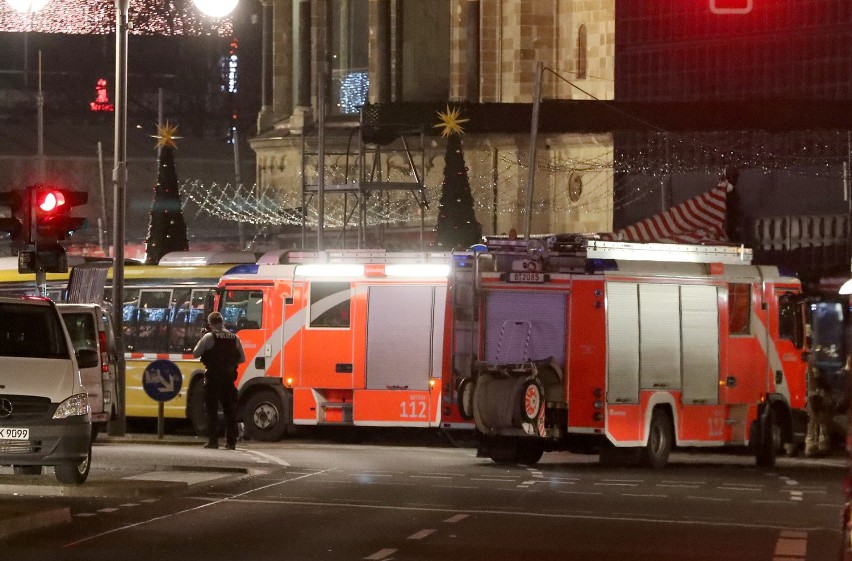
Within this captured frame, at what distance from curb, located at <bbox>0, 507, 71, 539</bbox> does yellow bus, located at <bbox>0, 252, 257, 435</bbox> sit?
14568mm

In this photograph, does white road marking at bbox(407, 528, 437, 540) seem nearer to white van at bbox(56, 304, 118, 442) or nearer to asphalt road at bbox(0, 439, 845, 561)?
asphalt road at bbox(0, 439, 845, 561)

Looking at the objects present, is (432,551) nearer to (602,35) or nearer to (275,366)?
(275,366)

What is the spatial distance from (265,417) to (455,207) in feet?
69.8

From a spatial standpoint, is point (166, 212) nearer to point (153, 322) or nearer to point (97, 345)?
point (153, 322)

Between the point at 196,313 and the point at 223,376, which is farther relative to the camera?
the point at 196,313

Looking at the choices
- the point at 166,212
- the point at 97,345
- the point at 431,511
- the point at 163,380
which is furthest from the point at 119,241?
the point at 166,212

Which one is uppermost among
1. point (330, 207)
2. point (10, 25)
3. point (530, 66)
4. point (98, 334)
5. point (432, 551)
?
point (10, 25)

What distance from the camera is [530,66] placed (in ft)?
185

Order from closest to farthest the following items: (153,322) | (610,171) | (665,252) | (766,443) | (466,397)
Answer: (466,397) → (665,252) → (766,443) → (153,322) → (610,171)

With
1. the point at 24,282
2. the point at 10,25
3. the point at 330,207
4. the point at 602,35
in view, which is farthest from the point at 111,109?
the point at 24,282

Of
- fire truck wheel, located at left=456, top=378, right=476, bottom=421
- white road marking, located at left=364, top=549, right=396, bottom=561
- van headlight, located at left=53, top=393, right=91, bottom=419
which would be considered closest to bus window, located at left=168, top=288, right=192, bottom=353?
fire truck wheel, located at left=456, top=378, right=476, bottom=421

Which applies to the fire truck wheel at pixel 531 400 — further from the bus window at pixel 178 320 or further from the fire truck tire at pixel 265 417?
the bus window at pixel 178 320

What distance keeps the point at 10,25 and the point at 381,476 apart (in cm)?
6970

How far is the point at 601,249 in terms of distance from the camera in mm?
23359
